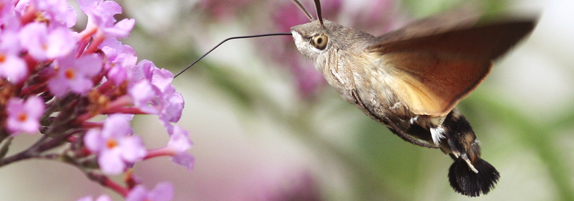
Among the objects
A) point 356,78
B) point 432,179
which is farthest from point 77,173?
point 356,78

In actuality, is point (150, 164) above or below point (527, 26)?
below

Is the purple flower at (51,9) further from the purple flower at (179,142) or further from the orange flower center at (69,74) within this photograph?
the purple flower at (179,142)

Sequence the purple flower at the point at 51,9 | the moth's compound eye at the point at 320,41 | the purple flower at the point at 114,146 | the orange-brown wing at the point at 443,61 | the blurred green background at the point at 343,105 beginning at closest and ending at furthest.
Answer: the purple flower at the point at 114,146
the purple flower at the point at 51,9
the orange-brown wing at the point at 443,61
the moth's compound eye at the point at 320,41
the blurred green background at the point at 343,105

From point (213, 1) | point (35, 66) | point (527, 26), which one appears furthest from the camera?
point (213, 1)

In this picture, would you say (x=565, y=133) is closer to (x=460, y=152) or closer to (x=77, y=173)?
(x=460, y=152)

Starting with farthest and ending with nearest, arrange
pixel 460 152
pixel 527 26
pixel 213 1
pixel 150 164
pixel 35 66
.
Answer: pixel 150 164 < pixel 213 1 < pixel 460 152 < pixel 527 26 < pixel 35 66

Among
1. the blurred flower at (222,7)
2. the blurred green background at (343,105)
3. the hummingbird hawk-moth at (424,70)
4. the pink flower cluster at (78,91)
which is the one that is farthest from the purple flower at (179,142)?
the blurred flower at (222,7)
